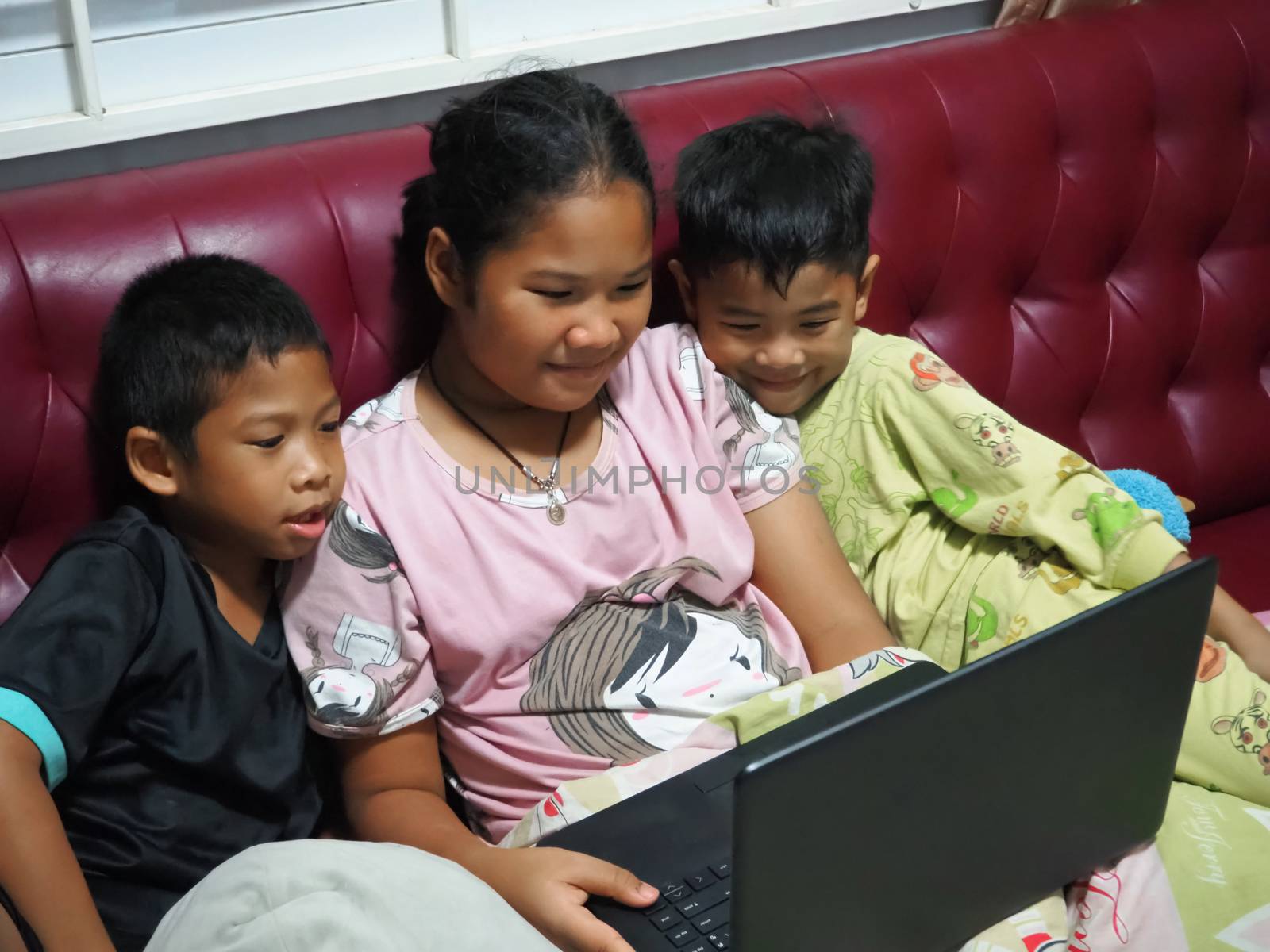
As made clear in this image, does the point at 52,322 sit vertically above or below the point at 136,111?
below

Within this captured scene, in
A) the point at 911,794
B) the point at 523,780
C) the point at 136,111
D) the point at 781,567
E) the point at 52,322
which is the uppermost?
the point at 136,111

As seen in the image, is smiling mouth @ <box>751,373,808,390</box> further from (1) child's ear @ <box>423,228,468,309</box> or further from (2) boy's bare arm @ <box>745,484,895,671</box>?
(1) child's ear @ <box>423,228,468,309</box>

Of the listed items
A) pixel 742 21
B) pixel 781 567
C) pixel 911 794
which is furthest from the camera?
pixel 742 21

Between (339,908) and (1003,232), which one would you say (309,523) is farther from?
(1003,232)

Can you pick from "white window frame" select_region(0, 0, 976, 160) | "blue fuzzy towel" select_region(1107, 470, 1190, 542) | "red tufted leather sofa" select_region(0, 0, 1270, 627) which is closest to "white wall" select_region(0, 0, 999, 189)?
"white window frame" select_region(0, 0, 976, 160)

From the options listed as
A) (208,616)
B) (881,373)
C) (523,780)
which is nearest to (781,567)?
(881,373)

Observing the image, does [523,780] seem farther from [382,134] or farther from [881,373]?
[382,134]

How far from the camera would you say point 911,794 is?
87 cm

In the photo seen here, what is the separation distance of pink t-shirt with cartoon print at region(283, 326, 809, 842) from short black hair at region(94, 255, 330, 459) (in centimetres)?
16

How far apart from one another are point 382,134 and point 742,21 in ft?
2.08

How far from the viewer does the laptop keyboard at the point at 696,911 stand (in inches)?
40.6

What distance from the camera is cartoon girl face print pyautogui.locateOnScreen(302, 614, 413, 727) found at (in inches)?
49.2

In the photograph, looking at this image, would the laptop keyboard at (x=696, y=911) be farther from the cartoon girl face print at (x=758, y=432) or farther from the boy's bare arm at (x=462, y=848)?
the cartoon girl face print at (x=758, y=432)

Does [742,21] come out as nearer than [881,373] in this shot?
No
